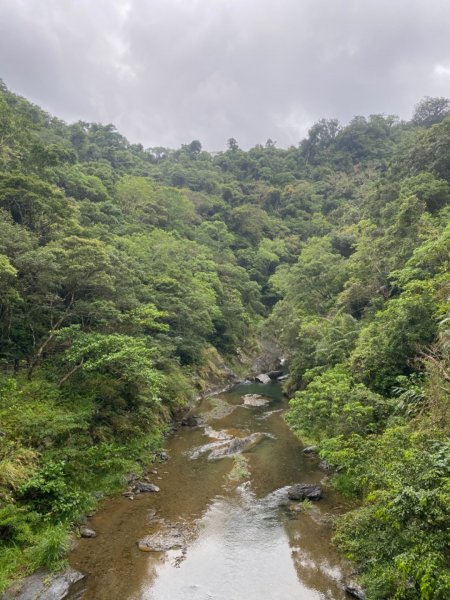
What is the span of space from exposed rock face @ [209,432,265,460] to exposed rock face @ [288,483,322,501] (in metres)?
5.16

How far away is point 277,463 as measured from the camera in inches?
772

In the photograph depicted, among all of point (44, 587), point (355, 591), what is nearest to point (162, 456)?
point (44, 587)

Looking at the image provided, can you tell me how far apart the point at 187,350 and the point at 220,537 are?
897 inches

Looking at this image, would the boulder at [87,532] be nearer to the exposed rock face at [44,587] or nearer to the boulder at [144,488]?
the exposed rock face at [44,587]

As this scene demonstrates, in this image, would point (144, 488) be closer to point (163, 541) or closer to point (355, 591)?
point (163, 541)

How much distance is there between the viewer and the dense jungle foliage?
35.4ft

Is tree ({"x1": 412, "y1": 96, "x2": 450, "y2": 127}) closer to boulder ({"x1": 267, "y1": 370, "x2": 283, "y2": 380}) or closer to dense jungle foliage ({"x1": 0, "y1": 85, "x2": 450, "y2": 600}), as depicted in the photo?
dense jungle foliage ({"x1": 0, "y1": 85, "x2": 450, "y2": 600})

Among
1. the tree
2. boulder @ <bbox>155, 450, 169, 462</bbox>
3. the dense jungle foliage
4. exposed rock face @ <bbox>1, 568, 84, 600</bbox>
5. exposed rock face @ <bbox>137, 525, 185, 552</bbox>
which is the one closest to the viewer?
exposed rock face @ <bbox>1, 568, 84, 600</bbox>

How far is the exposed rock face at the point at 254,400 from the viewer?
109 feet

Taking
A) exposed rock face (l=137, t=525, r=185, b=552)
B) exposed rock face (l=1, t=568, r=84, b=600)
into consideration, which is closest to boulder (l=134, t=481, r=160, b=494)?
exposed rock face (l=137, t=525, r=185, b=552)

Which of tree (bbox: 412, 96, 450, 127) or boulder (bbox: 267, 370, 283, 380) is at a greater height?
tree (bbox: 412, 96, 450, 127)

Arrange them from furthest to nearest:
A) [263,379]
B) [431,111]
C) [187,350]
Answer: [431,111] → [263,379] → [187,350]

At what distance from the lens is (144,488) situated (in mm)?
16172

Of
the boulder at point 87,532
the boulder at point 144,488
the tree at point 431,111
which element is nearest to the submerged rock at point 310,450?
the boulder at point 144,488
